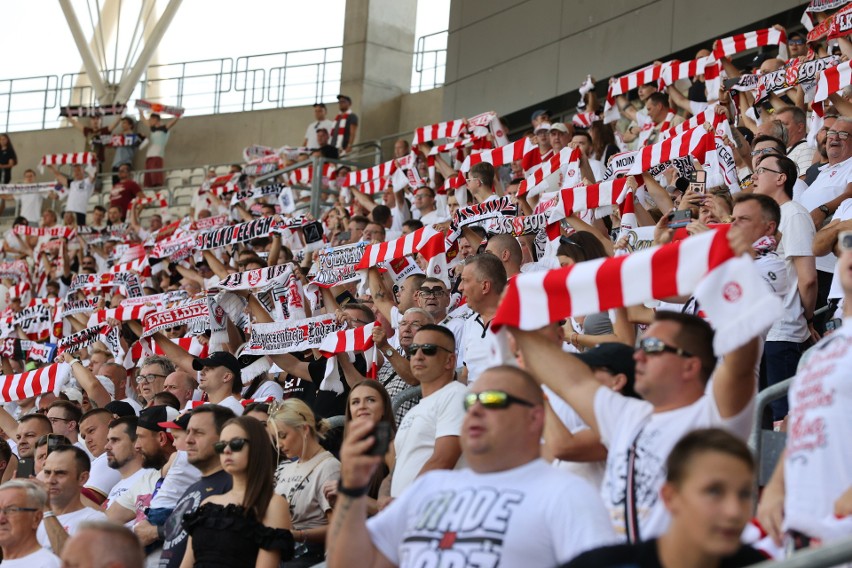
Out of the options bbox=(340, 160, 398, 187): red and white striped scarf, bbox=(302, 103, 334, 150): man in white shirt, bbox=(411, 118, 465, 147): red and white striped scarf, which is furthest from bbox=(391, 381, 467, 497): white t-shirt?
bbox=(302, 103, 334, 150): man in white shirt

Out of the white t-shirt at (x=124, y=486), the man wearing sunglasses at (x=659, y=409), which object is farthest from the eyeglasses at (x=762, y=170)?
the white t-shirt at (x=124, y=486)

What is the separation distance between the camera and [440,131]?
51.4 feet

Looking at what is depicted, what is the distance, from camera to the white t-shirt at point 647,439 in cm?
395

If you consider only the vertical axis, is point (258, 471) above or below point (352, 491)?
below

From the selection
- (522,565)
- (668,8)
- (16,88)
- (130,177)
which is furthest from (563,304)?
(16,88)

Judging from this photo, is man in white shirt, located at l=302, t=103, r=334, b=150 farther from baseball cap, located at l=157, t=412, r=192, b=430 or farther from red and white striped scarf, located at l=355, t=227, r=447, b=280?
baseball cap, located at l=157, t=412, r=192, b=430

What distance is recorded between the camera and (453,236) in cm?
994

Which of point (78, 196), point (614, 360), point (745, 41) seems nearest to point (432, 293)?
point (614, 360)

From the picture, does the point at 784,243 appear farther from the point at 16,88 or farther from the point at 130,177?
the point at 16,88

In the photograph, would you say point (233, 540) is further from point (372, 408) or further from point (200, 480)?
point (372, 408)

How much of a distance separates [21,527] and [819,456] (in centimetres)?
421

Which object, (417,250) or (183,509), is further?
(417,250)

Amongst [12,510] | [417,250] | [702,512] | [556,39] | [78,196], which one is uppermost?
[556,39]

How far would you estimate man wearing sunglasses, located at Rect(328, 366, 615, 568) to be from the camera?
3.86 meters
